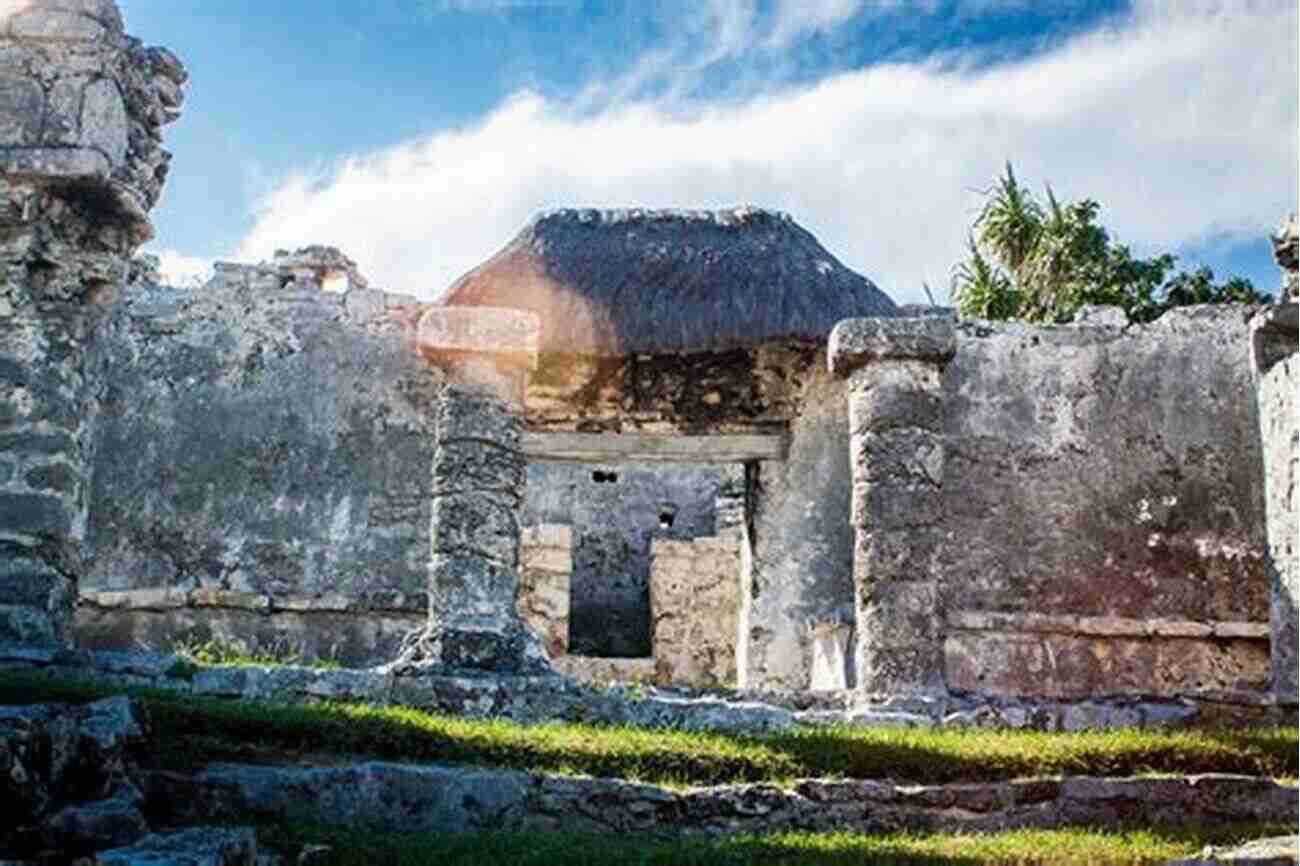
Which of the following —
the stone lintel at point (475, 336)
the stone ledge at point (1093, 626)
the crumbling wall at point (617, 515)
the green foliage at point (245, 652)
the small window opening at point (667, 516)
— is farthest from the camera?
the small window opening at point (667, 516)

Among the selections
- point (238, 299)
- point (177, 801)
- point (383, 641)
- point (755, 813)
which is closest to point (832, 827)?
point (755, 813)

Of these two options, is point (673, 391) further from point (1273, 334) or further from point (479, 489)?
point (1273, 334)

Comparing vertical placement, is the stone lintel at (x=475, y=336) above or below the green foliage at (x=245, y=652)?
above

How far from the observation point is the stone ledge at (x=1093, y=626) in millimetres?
11320

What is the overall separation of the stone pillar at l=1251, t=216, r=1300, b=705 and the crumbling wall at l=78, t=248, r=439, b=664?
6154 mm

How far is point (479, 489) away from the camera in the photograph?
8906 millimetres

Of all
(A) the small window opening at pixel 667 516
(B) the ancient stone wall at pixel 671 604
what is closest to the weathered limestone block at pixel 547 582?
(B) the ancient stone wall at pixel 671 604

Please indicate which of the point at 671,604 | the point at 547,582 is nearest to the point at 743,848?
the point at 547,582

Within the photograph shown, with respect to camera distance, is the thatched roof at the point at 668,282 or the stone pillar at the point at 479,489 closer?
the stone pillar at the point at 479,489

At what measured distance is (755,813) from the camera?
6.30 m

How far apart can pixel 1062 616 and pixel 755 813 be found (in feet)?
18.6

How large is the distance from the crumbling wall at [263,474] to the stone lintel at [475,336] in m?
3.35

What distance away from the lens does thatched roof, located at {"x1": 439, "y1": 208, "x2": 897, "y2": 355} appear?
1228 centimetres

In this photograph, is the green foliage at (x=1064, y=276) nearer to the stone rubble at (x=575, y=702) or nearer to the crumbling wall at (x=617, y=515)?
the crumbling wall at (x=617, y=515)
